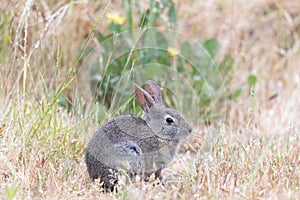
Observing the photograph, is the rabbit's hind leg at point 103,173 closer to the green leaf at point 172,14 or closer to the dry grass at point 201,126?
the dry grass at point 201,126

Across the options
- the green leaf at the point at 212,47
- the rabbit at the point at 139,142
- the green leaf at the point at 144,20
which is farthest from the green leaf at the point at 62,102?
the green leaf at the point at 212,47

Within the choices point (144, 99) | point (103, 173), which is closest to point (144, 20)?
point (144, 99)

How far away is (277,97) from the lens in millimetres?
6285

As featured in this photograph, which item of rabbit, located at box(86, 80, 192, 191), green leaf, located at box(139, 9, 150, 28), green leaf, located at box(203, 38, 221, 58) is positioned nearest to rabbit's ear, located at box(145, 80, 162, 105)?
rabbit, located at box(86, 80, 192, 191)

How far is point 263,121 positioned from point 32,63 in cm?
223

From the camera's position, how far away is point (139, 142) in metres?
3.89

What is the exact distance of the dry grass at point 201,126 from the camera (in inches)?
143

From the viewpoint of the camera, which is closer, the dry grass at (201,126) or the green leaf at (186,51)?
the dry grass at (201,126)

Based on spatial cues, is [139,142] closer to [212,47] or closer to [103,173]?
[103,173]

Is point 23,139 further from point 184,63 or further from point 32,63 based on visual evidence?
point 184,63

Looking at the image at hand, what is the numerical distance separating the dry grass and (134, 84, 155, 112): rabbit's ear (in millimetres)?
407

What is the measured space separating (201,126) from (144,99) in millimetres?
1610

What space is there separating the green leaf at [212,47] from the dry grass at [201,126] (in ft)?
1.60

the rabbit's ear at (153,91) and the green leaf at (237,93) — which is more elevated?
the green leaf at (237,93)
